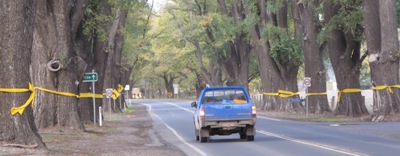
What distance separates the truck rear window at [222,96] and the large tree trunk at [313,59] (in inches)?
804

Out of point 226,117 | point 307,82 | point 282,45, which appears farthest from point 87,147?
point 282,45

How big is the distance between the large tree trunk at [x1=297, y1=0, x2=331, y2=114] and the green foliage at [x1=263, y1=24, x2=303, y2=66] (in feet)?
9.31

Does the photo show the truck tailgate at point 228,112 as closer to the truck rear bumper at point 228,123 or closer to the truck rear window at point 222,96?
the truck rear bumper at point 228,123

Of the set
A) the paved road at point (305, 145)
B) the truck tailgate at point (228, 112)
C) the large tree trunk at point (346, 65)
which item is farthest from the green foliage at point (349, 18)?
the truck tailgate at point (228, 112)

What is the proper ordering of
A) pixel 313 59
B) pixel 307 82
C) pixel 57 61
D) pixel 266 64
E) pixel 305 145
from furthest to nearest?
pixel 266 64, pixel 313 59, pixel 307 82, pixel 57 61, pixel 305 145

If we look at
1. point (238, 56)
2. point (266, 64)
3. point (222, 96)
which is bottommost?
point (222, 96)

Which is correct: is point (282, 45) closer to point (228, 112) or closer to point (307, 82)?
point (307, 82)

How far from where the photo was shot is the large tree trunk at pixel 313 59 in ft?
148

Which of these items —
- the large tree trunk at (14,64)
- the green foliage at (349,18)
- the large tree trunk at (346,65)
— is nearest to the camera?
the large tree trunk at (14,64)

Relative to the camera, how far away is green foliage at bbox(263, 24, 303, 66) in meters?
48.9

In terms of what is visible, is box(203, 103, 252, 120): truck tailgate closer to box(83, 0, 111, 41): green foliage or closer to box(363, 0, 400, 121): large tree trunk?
box(83, 0, 111, 41): green foliage

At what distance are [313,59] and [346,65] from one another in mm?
3850

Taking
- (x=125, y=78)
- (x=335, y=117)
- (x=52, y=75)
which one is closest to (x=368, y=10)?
(x=335, y=117)

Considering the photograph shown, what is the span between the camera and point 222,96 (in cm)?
2538
